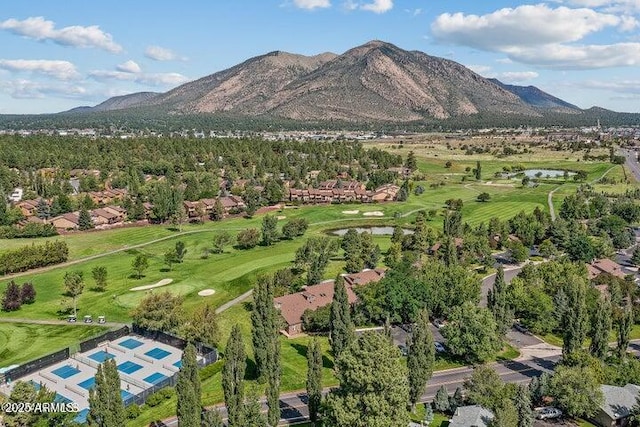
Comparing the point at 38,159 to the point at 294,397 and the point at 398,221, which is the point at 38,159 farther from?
the point at 294,397

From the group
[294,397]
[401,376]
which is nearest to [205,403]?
[294,397]

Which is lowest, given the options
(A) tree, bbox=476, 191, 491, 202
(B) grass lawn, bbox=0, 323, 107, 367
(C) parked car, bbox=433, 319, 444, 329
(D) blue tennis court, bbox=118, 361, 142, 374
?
(C) parked car, bbox=433, 319, 444, 329

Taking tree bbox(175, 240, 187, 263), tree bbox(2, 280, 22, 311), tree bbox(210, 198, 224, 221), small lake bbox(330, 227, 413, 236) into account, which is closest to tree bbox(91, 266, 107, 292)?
tree bbox(2, 280, 22, 311)

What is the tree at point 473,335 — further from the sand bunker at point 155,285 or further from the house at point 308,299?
the sand bunker at point 155,285

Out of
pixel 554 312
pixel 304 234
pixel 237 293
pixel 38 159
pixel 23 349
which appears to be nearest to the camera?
pixel 23 349

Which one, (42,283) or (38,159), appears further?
(38,159)

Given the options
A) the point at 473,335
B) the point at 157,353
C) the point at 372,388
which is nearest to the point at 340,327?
the point at 473,335

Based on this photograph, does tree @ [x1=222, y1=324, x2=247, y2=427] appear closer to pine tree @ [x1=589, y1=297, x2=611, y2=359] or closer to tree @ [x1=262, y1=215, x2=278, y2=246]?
pine tree @ [x1=589, y1=297, x2=611, y2=359]

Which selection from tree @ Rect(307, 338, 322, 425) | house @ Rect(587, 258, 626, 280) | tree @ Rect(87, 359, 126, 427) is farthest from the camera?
house @ Rect(587, 258, 626, 280)
